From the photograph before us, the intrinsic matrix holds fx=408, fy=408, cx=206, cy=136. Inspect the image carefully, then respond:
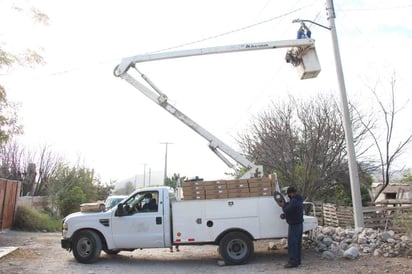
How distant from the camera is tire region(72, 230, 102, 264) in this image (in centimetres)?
1061

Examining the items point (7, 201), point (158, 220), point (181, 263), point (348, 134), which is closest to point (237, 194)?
point (158, 220)

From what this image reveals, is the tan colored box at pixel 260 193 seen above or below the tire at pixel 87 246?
above

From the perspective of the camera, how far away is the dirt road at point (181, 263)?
917 centimetres

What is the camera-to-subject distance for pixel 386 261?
9.29 meters

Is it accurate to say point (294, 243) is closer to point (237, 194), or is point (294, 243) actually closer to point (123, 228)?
point (237, 194)

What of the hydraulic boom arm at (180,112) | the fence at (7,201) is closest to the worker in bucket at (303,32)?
the hydraulic boom arm at (180,112)

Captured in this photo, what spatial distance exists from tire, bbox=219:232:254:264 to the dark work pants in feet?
3.48

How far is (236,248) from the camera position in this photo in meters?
10.3

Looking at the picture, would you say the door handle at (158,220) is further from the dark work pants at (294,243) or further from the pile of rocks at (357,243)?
the pile of rocks at (357,243)

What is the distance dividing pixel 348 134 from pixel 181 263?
596cm

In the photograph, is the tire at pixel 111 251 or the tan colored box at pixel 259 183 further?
the tire at pixel 111 251

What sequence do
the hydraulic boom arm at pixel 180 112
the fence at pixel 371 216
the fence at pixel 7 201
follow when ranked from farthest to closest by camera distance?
1. the fence at pixel 7 201
2. the hydraulic boom arm at pixel 180 112
3. the fence at pixel 371 216

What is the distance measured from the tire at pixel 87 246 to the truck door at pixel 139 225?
50cm

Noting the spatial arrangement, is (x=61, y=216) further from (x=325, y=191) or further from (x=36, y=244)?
(x=325, y=191)
